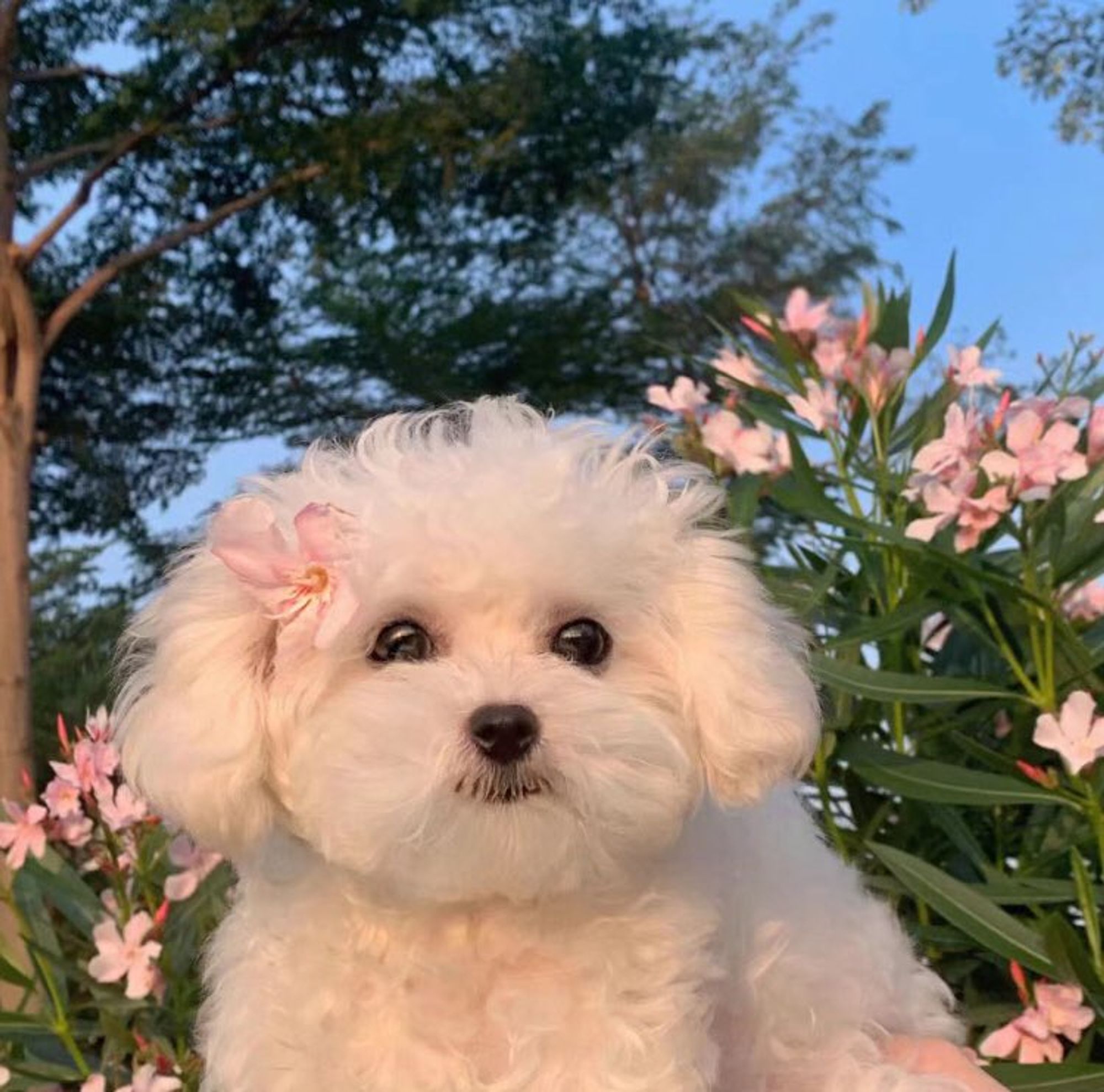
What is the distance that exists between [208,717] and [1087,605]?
48.5 inches

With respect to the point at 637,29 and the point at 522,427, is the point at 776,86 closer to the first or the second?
the point at 637,29

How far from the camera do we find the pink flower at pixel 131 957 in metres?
1.66

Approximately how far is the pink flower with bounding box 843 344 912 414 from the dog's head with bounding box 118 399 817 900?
0.72 metres

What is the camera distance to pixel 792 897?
1.30 meters

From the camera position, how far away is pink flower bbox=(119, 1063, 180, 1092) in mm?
1552

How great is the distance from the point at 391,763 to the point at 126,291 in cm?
612

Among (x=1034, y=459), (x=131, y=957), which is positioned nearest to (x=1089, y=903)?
(x=1034, y=459)

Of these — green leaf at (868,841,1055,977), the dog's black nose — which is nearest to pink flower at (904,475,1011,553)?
green leaf at (868,841,1055,977)

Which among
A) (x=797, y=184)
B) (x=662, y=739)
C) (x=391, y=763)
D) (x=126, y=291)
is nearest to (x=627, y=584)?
(x=662, y=739)

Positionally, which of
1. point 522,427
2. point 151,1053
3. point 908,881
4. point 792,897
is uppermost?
point 522,427

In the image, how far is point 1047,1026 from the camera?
1514 mm

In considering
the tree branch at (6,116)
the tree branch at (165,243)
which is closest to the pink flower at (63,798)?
the tree branch at (6,116)

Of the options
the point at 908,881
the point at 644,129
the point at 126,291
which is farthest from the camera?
the point at 644,129

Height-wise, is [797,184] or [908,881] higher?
[908,881]
